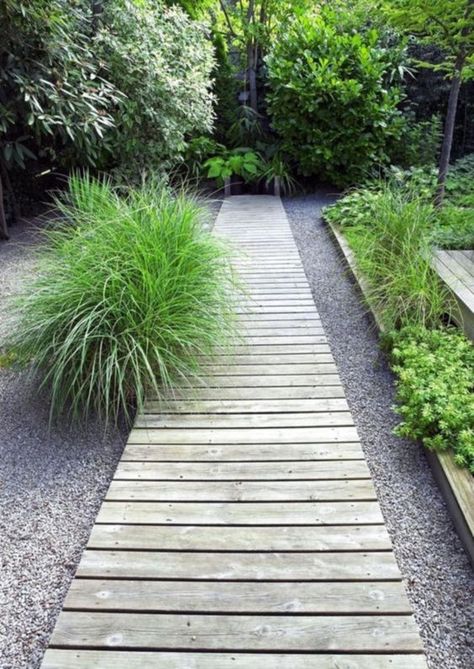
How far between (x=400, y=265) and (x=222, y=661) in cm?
257

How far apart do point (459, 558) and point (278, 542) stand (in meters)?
0.56

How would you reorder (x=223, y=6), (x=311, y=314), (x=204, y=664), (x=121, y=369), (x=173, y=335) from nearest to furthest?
(x=204, y=664) → (x=121, y=369) → (x=173, y=335) → (x=311, y=314) → (x=223, y=6)

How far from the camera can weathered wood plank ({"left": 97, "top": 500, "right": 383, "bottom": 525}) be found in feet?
5.23

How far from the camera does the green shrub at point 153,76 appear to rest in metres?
4.89

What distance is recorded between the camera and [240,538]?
1.53 m

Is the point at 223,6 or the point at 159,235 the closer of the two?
the point at 159,235

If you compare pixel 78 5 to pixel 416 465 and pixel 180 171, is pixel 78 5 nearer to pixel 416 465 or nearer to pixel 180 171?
pixel 180 171

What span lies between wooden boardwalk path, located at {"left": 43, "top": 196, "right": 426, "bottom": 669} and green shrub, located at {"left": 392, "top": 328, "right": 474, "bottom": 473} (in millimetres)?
276

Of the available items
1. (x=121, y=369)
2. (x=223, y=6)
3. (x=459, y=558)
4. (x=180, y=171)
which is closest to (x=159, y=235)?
(x=121, y=369)

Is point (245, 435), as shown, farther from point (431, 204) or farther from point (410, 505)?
point (431, 204)

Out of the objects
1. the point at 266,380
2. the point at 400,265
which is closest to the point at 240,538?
the point at 266,380

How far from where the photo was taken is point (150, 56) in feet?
16.5

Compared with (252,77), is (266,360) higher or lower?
lower

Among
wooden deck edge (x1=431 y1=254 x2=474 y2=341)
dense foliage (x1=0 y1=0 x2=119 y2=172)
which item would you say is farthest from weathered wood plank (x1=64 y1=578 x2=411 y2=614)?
dense foliage (x1=0 y1=0 x2=119 y2=172)
